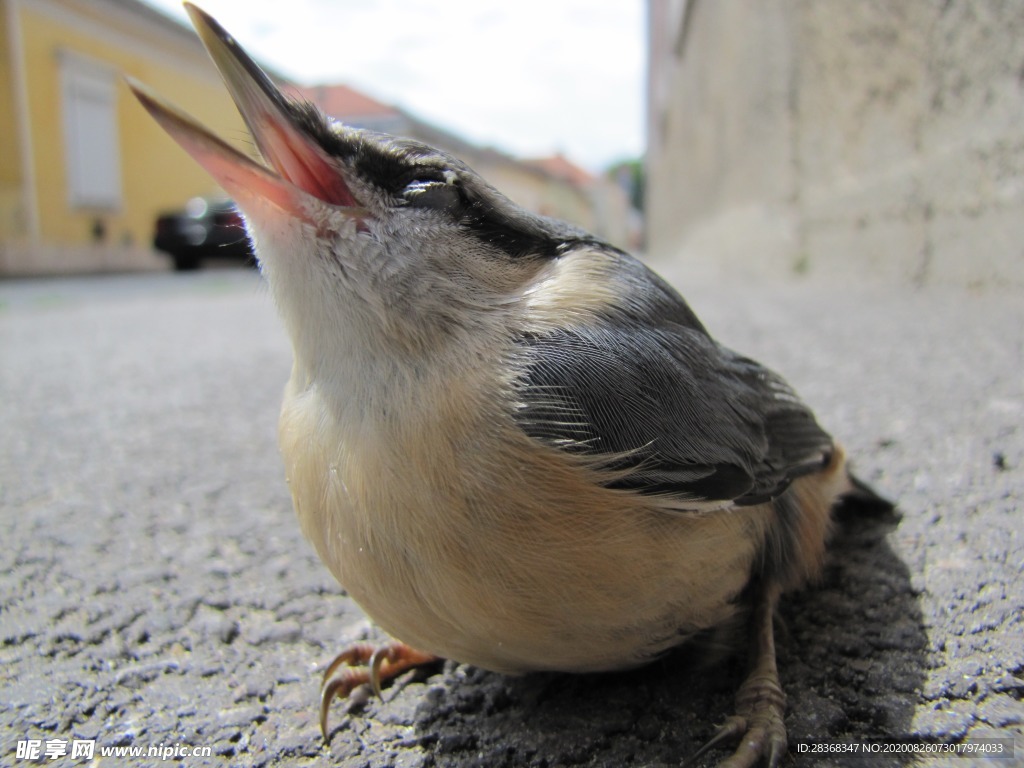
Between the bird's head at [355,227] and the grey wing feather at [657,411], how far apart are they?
19 cm

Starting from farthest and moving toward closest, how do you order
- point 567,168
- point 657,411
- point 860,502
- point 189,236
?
point 567,168
point 189,236
point 860,502
point 657,411

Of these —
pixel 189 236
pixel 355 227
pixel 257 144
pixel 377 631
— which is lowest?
pixel 189 236

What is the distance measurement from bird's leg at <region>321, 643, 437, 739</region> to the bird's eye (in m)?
0.86

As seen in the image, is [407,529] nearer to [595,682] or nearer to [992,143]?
[595,682]

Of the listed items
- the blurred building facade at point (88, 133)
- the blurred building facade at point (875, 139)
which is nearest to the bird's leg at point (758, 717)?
the blurred building facade at point (875, 139)

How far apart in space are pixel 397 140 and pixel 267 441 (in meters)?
1.73

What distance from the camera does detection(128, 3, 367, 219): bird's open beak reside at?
124cm

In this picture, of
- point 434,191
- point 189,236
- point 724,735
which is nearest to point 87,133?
point 189,236

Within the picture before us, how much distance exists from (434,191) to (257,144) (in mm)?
324

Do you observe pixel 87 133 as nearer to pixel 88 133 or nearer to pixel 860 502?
pixel 88 133

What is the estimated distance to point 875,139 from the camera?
4520mm

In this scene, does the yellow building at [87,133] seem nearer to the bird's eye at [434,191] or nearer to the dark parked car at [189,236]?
the dark parked car at [189,236]

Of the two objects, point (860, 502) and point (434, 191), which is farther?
point (860, 502)

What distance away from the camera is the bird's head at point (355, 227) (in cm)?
132
